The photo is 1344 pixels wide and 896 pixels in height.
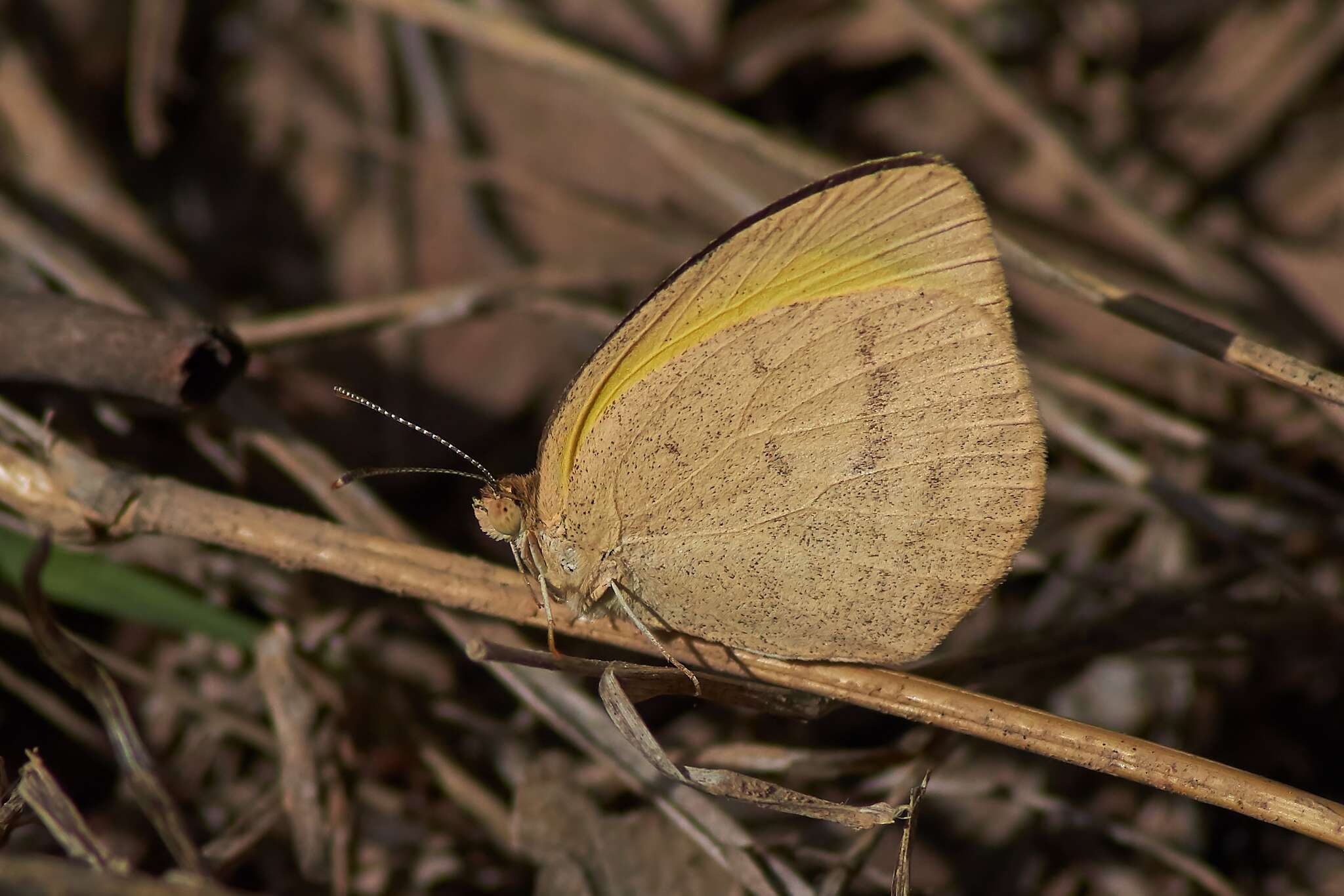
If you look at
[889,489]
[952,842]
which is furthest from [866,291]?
[952,842]

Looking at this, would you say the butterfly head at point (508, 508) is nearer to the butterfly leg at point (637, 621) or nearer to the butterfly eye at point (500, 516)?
the butterfly eye at point (500, 516)

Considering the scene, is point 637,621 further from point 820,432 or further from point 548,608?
point 820,432

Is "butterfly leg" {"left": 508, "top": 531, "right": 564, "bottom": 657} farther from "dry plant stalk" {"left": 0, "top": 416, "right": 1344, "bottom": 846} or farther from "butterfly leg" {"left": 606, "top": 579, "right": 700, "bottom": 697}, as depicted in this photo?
"butterfly leg" {"left": 606, "top": 579, "right": 700, "bottom": 697}

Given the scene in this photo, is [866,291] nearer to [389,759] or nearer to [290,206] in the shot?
[389,759]

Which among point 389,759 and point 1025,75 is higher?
point 1025,75

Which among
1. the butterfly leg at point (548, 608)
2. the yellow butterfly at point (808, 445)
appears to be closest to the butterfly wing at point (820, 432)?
the yellow butterfly at point (808, 445)

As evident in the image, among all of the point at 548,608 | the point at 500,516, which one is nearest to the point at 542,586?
the point at 548,608

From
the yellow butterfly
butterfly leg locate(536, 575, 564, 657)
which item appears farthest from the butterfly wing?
butterfly leg locate(536, 575, 564, 657)

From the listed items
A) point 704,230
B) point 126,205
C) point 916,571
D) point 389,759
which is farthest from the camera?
point 704,230
